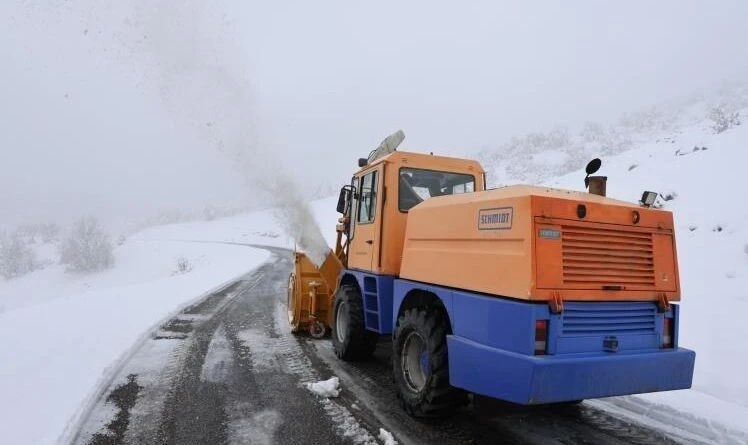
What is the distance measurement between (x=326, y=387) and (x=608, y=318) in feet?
9.41

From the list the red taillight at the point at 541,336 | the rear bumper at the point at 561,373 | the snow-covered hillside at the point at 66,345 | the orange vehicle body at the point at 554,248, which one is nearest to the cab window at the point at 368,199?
the orange vehicle body at the point at 554,248

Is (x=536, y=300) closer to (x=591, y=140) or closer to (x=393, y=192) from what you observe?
(x=393, y=192)

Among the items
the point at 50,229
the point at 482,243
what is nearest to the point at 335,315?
the point at 482,243

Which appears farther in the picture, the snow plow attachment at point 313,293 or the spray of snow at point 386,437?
the snow plow attachment at point 313,293

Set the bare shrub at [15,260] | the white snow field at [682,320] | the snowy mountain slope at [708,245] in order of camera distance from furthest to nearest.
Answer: the bare shrub at [15,260] < the snowy mountain slope at [708,245] < the white snow field at [682,320]

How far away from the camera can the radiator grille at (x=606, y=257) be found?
3.48m

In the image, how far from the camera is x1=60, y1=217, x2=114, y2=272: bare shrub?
40312 mm

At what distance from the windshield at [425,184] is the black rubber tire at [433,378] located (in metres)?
1.53

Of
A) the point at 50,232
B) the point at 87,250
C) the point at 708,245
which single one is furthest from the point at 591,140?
the point at 50,232

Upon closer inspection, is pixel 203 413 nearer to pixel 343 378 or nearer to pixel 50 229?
pixel 343 378

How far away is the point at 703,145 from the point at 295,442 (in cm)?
1401

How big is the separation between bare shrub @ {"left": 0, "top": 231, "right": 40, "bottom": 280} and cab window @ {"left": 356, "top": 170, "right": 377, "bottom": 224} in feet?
170

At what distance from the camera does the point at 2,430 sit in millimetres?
3805

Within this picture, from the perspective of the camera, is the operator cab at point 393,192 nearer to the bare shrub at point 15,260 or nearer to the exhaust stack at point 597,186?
the exhaust stack at point 597,186
